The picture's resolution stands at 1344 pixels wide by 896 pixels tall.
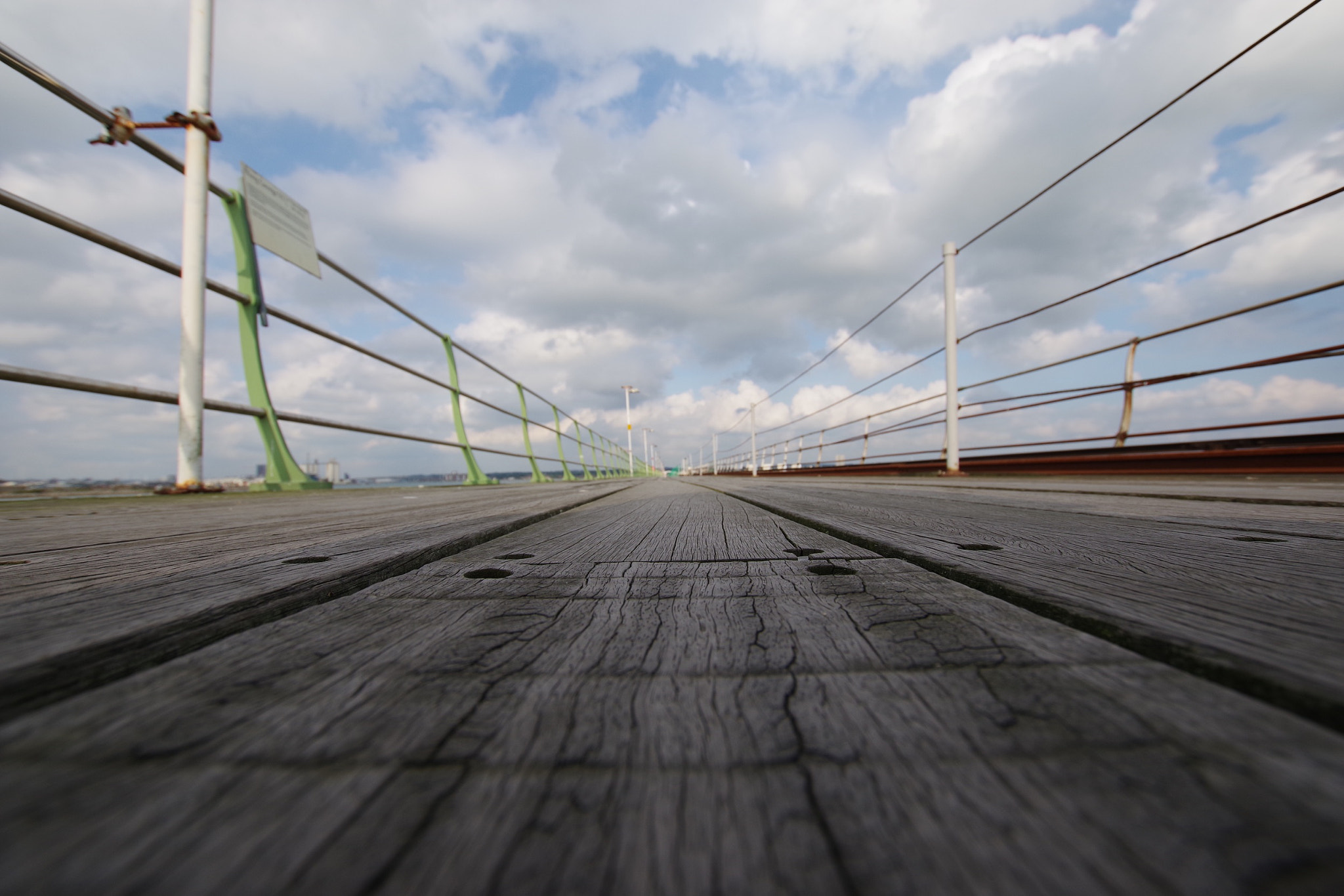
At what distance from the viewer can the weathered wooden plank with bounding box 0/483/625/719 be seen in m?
0.33

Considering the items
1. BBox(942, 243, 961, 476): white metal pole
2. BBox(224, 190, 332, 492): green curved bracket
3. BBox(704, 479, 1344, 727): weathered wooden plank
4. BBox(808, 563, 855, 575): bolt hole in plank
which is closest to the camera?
BBox(704, 479, 1344, 727): weathered wooden plank

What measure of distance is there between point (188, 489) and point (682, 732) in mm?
3018

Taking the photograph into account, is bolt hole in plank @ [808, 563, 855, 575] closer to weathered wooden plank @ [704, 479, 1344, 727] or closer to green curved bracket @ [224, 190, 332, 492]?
weathered wooden plank @ [704, 479, 1344, 727]

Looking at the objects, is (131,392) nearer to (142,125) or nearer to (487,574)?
(142,125)

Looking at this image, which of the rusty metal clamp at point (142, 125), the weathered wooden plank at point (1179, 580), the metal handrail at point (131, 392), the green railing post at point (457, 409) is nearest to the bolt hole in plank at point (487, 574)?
the weathered wooden plank at point (1179, 580)

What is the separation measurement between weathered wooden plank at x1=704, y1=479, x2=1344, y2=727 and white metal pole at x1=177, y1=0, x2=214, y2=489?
284cm

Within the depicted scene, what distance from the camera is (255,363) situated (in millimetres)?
2727

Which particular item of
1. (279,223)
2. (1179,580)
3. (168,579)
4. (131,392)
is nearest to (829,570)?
(1179,580)

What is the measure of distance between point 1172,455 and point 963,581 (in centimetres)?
354

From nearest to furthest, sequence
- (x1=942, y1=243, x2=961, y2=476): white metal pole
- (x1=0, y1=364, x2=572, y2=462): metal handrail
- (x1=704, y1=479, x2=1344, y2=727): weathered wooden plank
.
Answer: (x1=704, y1=479, x2=1344, y2=727): weathered wooden plank < (x1=0, y1=364, x2=572, y2=462): metal handrail < (x1=942, y1=243, x2=961, y2=476): white metal pole

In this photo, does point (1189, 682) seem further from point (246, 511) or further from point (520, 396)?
point (520, 396)

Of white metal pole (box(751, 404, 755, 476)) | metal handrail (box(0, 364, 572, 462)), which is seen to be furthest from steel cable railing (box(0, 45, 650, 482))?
white metal pole (box(751, 404, 755, 476))

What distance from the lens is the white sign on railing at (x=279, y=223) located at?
2.84m

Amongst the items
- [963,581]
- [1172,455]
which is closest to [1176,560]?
[963,581]
